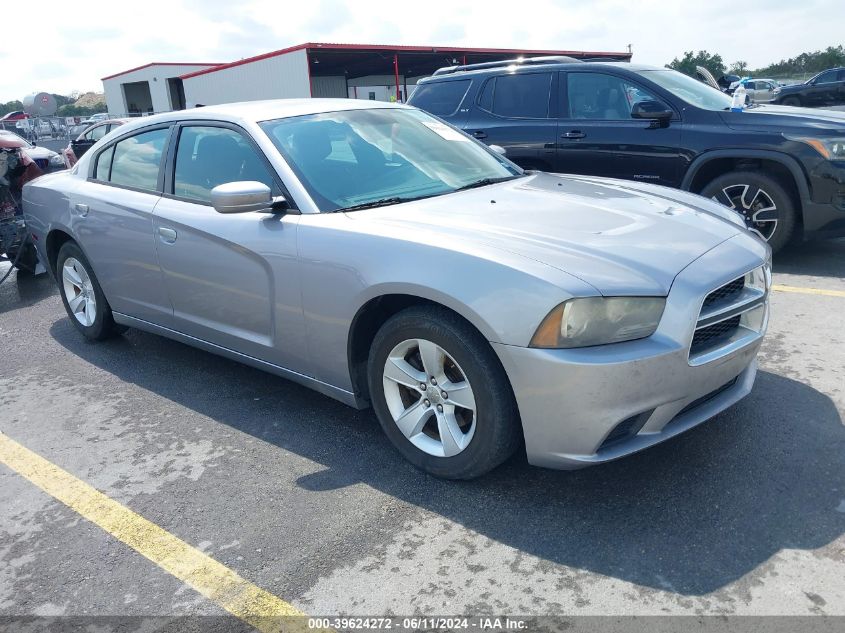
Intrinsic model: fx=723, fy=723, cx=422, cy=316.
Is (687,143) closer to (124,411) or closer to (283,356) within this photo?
(283,356)

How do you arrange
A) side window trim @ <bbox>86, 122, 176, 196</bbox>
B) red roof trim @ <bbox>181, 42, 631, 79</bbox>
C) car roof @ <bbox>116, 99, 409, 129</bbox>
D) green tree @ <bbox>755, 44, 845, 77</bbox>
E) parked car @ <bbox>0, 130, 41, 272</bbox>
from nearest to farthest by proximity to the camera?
car roof @ <bbox>116, 99, 409, 129</bbox>, side window trim @ <bbox>86, 122, 176, 196</bbox>, parked car @ <bbox>0, 130, 41, 272</bbox>, red roof trim @ <bbox>181, 42, 631, 79</bbox>, green tree @ <bbox>755, 44, 845, 77</bbox>

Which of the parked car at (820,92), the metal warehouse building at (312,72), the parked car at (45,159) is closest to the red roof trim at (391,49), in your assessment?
the metal warehouse building at (312,72)

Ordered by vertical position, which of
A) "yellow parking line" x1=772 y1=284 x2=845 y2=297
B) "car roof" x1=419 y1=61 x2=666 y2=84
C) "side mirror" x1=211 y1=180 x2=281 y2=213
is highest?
"car roof" x1=419 y1=61 x2=666 y2=84

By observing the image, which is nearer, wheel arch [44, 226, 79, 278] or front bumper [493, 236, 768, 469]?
front bumper [493, 236, 768, 469]

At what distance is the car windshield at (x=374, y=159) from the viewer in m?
3.54

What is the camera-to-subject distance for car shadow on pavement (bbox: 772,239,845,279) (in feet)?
19.2

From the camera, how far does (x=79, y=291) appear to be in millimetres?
5258

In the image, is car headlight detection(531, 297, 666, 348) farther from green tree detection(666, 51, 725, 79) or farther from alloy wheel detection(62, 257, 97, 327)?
green tree detection(666, 51, 725, 79)

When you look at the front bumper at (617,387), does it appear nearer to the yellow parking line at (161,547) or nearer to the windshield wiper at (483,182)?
the yellow parking line at (161,547)

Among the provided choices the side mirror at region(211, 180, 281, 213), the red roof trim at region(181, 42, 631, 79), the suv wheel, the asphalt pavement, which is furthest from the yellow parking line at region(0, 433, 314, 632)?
the red roof trim at region(181, 42, 631, 79)

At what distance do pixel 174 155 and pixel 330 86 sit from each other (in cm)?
3532

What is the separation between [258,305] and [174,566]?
53.8 inches

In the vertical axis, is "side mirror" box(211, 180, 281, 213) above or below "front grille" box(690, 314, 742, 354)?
above

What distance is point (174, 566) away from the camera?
2660 millimetres
